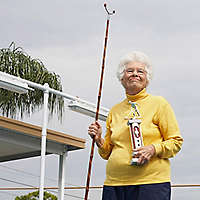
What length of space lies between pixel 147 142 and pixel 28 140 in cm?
495

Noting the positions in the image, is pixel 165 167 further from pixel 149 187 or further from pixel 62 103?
pixel 62 103

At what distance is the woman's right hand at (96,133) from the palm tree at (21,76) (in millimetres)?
8375

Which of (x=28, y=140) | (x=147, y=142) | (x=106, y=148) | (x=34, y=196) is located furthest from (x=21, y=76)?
(x=147, y=142)

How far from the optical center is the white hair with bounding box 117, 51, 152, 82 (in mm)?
2889

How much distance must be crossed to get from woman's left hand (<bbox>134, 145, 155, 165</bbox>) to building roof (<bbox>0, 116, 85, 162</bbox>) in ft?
13.9

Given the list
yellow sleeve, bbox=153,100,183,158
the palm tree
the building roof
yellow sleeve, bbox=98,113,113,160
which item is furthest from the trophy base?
the palm tree

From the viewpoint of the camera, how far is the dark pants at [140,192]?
2654mm

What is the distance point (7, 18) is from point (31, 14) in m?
0.61

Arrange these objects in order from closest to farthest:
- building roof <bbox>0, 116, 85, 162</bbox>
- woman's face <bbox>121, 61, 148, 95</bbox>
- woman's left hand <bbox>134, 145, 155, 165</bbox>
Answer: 1. woman's left hand <bbox>134, 145, 155, 165</bbox>
2. woman's face <bbox>121, 61, 148, 95</bbox>
3. building roof <bbox>0, 116, 85, 162</bbox>

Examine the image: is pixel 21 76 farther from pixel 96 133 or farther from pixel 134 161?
pixel 134 161

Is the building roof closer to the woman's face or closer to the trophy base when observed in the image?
the woman's face

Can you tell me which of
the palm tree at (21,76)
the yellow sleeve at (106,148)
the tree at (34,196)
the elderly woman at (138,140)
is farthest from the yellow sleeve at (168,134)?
the palm tree at (21,76)

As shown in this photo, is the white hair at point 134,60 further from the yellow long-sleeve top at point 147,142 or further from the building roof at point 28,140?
the building roof at point 28,140

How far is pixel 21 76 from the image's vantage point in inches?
460
